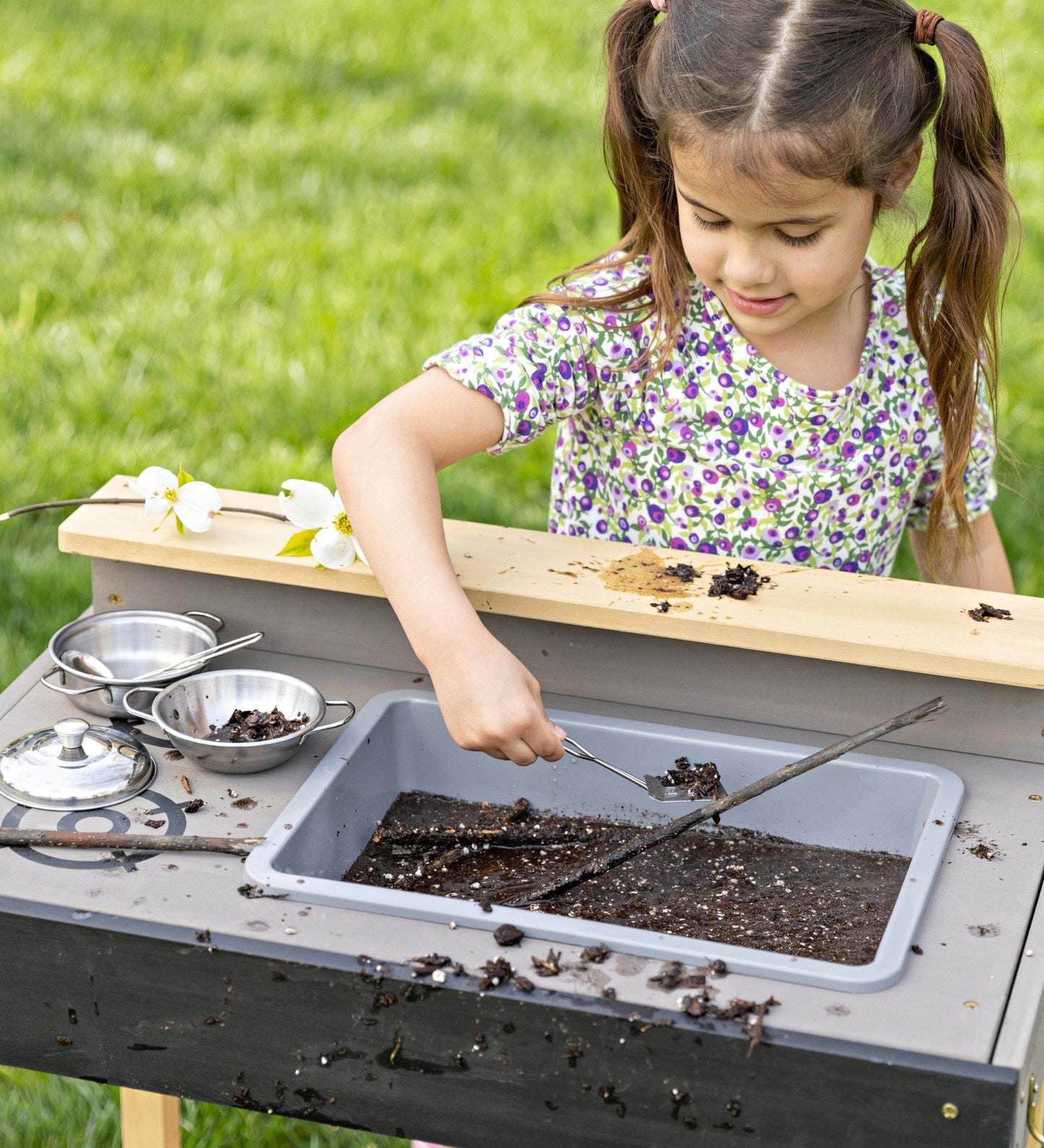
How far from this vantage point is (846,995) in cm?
105

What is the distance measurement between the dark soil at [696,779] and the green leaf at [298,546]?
0.39 meters

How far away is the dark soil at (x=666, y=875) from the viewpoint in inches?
46.8

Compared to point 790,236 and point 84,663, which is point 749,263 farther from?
point 84,663

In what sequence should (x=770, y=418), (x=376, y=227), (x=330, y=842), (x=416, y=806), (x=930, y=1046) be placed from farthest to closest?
1. (x=376, y=227)
2. (x=770, y=418)
3. (x=416, y=806)
4. (x=330, y=842)
5. (x=930, y=1046)

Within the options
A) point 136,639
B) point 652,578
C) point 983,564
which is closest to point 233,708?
point 136,639

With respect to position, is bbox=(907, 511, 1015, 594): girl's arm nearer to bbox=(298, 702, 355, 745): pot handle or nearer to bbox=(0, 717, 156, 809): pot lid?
bbox=(298, 702, 355, 745): pot handle

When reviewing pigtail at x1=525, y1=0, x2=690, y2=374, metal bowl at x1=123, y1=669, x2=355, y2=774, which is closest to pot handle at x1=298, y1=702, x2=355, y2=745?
metal bowl at x1=123, y1=669, x2=355, y2=774

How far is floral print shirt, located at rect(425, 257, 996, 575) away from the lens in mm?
1615

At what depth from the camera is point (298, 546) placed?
4.69ft

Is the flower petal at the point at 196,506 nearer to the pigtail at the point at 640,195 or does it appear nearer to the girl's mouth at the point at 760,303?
the pigtail at the point at 640,195

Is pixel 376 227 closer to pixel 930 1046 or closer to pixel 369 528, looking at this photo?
pixel 369 528

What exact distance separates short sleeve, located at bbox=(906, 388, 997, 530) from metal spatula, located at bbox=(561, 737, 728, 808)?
0.58 meters

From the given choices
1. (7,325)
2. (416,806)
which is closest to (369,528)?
(416,806)

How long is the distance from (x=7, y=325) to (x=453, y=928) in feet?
8.50
